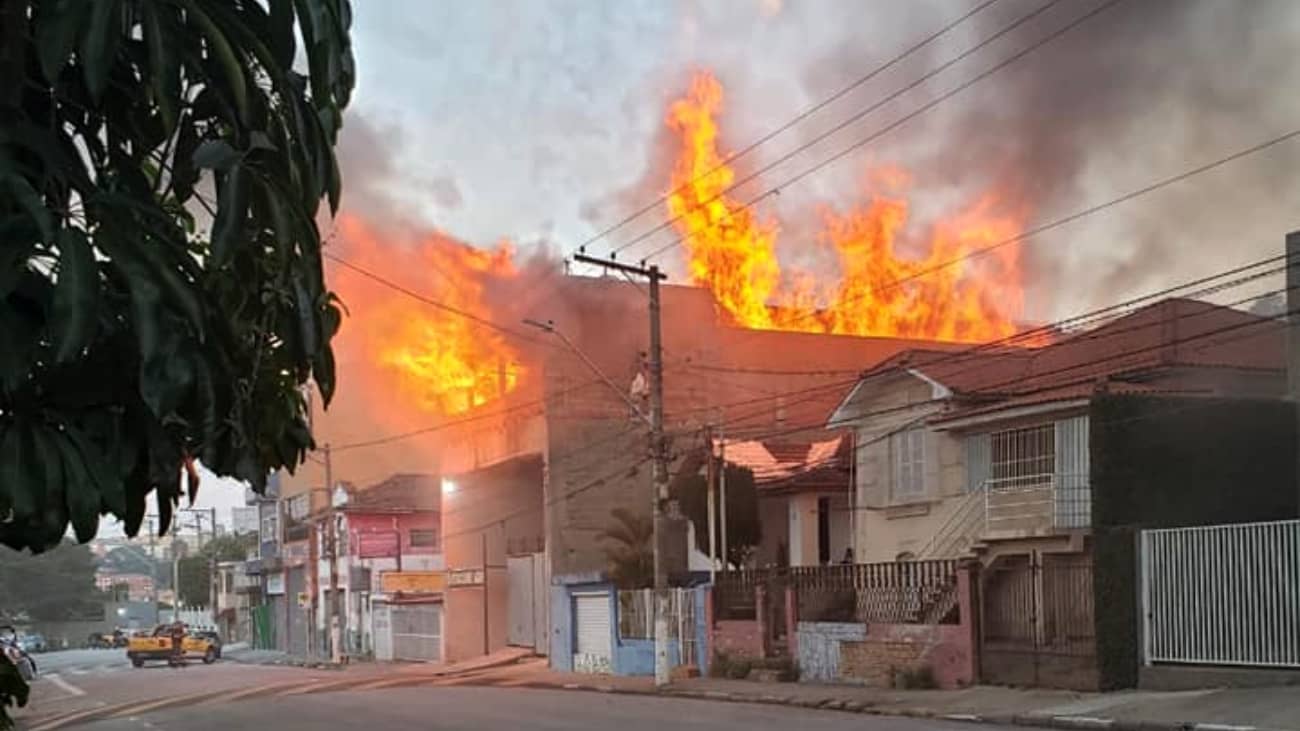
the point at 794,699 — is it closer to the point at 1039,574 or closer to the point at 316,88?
the point at 1039,574

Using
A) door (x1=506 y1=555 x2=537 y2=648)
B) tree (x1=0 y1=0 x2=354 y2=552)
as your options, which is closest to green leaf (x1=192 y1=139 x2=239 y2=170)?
tree (x1=0 y1=0 x2=354 y2=552)

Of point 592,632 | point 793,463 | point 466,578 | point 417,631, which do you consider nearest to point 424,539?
point 417,631

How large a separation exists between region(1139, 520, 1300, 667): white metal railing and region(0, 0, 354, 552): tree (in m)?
18.7

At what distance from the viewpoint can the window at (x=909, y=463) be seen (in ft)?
100

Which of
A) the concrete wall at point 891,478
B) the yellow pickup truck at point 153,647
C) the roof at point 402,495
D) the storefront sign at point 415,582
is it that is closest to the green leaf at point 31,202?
the concrete wall at point 891,478

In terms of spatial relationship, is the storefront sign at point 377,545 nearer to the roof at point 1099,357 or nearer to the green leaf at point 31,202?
the roof at point 1099,357

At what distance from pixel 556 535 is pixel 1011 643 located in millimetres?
21889

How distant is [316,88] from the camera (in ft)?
8.57

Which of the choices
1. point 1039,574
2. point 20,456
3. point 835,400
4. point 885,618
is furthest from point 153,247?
point 835,400

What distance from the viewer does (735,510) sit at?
36969mm

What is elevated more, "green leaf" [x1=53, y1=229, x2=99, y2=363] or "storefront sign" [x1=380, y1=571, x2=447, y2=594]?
"green leaf" [x1=53, y1=229, x2=99, y2=363]

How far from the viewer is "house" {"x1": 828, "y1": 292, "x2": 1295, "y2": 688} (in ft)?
72.3

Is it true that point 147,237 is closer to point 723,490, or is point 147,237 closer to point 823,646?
point 823,646

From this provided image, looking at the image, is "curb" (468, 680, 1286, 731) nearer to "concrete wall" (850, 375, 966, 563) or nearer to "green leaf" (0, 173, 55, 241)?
"concrete wall" (850, 375, 966, 563)
